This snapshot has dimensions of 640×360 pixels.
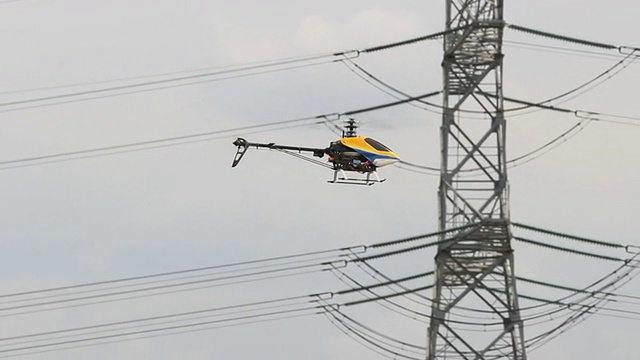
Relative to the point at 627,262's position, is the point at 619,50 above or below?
above

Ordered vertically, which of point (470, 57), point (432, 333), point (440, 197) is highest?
point (470, 57)

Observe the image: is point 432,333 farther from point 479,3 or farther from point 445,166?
point 479,3

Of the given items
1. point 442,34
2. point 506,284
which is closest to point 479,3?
point 442,34

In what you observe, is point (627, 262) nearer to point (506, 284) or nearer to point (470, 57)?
point (506, 284)

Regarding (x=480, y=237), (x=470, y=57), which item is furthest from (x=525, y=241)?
(x=470, y=57)

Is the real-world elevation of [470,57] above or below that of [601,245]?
above

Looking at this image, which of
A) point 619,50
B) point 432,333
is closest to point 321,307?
point 432,333

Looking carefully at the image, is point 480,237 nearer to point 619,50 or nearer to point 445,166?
point 445,166
